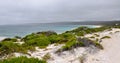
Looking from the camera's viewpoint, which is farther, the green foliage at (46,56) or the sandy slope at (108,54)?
the sandy slope at (108,54)

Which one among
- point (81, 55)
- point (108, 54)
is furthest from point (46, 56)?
point (108, 54)

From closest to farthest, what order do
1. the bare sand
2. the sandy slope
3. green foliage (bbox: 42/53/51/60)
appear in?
green foliage (bbox: 42/53/51/60) < the bare sand < the sandy slope

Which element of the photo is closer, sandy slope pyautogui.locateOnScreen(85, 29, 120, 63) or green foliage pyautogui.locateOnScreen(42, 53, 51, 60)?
green foliage pyautogui.locateOnScreen(42, 53, 51, 60)

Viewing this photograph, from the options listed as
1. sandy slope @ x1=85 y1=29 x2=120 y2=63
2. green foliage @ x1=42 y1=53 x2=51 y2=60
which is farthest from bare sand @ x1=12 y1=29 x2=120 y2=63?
green foliage @ x1=42 y1=53 x2=51 y2=60

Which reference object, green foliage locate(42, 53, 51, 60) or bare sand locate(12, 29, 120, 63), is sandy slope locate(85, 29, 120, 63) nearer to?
bare sand locate(12, 29, 120, 63)

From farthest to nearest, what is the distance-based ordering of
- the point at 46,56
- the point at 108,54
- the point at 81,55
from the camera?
the point at 108,54
the point at 81,55
the point at 46,56

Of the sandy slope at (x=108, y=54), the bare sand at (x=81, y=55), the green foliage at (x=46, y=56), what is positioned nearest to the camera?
the green foliage at (x=46, y=56)

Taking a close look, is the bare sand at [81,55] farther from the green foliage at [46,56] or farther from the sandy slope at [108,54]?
the green foliage at [46,56]

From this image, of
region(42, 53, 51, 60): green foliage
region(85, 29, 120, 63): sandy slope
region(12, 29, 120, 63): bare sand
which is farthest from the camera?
region(85, 29, 120, 63): sandy slope

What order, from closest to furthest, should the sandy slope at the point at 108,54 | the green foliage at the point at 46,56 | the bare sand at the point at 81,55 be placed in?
the green foliage at the point at 46,56 < the bare sand at the point at 81,55 < the sandy slope at the point at 108,54

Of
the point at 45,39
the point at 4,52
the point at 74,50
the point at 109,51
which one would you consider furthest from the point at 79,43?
the point at 4,52

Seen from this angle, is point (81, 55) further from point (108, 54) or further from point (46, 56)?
point (46, 56)

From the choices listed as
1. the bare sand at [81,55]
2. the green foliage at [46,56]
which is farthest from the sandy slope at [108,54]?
the green foliage at [46,56]
